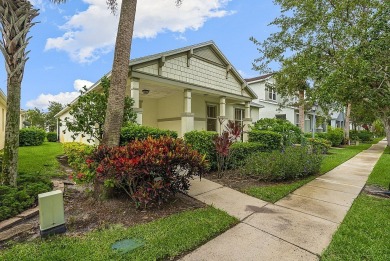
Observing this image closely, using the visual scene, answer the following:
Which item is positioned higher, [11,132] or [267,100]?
[267,100]

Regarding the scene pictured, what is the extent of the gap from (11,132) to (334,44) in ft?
33.8

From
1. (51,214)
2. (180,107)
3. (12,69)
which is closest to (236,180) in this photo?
(51,214)

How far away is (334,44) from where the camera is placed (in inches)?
319

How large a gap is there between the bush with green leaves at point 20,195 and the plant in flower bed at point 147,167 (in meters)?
1.21

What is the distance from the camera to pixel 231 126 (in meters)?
7.84

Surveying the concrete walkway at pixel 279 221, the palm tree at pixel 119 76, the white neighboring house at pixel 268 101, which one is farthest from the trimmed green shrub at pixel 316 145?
the palm tree at pixel 119 76

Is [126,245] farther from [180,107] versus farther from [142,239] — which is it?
[180,107]

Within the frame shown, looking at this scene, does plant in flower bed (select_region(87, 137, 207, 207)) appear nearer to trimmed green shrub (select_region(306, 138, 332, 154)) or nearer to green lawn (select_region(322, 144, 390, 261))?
green lawn (select_region(322, 144, 390, 261))

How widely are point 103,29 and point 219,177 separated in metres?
8.69

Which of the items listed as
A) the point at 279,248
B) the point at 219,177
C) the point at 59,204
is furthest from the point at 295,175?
the point at 59,204

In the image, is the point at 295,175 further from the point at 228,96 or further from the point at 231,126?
the point at 228,96

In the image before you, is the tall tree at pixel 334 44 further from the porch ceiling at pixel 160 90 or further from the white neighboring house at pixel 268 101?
the white neighboring house at pixel 268 101

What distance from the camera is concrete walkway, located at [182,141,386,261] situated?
10.1 feet

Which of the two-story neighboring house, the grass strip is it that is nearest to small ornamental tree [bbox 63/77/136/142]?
the grass strip
